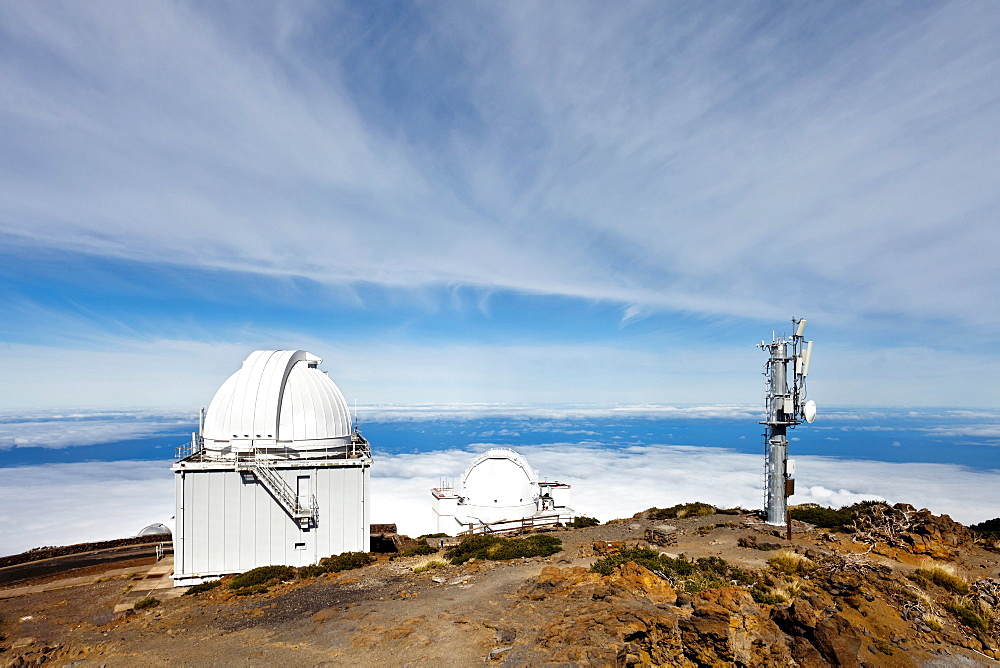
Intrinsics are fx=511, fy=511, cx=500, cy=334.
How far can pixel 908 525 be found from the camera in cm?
1419

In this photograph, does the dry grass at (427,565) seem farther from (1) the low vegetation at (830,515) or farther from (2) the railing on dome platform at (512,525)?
(1) the low vegetation at (830,515)

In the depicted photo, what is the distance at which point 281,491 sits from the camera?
1476 cm

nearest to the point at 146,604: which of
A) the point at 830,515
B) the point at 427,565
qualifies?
the point at 427,565

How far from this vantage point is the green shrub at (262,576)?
12.9 m

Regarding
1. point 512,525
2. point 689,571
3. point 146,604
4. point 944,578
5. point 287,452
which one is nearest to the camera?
point 944,578

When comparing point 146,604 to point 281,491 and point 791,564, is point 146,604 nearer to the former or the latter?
point 281,491

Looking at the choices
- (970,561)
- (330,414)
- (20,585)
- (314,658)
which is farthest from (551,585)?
(20,585)

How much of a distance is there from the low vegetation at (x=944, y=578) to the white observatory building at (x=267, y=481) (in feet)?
43.9

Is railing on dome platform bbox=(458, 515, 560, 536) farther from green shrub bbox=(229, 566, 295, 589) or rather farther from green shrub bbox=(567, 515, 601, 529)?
green shrub bbox=(229, 566, 295, 589)

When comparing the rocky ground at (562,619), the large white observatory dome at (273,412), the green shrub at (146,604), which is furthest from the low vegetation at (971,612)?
the green shrub at (146,604)

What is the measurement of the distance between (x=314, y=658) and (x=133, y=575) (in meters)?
14.3

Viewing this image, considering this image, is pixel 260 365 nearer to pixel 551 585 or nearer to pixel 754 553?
pixel 551 585

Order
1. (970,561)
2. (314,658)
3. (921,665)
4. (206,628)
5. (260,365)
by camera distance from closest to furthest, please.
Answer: (921,665) → (314,658) → (206,628) → (970,561) → (260,365)

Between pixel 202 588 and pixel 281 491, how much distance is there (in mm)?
2935
